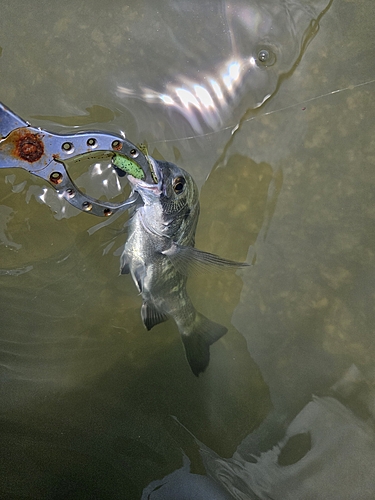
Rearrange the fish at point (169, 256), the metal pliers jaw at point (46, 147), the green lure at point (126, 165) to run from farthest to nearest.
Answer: the fish at point (169, 256) < the green lure at point (126, 165) < the metal pliers jaw at point (46, 147)

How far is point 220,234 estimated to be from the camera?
2184 mm

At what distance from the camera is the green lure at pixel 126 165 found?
1549 millimetres

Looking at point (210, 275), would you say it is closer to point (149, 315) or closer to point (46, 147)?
point (149, 315)

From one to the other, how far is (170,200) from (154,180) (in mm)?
134

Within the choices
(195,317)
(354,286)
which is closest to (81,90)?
(195,317)

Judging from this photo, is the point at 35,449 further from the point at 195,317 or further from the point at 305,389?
the point at 305,389

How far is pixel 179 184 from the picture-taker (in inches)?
70.5

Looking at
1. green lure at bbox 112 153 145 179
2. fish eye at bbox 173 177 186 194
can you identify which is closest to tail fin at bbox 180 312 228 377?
fish eye at bbox 173 177 186 194

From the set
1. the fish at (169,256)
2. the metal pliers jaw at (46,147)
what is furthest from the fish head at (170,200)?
the metal pliers jaw at (46,147)

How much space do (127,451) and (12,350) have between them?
0.72 meters

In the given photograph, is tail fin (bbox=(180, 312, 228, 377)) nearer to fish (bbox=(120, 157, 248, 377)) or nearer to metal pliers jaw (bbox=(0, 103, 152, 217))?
fish (bbox=(120, 157, 248, 377))

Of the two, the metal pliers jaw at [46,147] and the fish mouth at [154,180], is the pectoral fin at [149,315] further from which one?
the metal pliers jaw at [46,147]

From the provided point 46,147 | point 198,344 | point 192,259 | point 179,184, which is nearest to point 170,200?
point 179,184

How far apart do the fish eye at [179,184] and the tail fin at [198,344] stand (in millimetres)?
687
